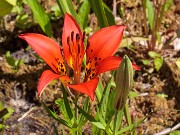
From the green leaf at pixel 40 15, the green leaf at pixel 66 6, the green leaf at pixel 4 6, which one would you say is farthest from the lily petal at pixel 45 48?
the green leaf at pixel 4 6

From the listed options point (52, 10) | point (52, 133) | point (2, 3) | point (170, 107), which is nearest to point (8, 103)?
point (52, 133)

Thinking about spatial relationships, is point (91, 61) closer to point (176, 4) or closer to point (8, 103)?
A: point (8, 103)

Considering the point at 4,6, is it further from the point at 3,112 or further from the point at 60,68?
the point at 60,68

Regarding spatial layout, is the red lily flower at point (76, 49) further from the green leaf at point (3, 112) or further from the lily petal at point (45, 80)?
the green leaf at point (3, 112)

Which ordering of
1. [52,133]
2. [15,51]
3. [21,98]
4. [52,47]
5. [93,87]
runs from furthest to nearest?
[15,51] → [21,98] → [52,133] → [52,47] → [93,87]

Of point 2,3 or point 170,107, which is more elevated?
point 2,3

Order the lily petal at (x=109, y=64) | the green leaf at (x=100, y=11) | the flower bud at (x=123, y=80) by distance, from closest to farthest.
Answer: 1. the flower bud at (x=123, y=80)
2. the lily petal at (x=109, y=64)
3. the green leaf at (x=100, y=11)
